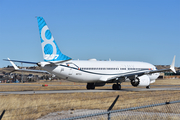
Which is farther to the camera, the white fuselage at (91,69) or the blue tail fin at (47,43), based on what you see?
the white fuselage at (91,69)

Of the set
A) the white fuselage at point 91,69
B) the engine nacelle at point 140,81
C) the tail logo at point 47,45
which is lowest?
the engine nacelle at point 140,81

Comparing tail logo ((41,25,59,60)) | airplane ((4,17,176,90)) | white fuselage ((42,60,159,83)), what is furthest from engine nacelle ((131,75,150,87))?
tail logo ((41,25,59,60))

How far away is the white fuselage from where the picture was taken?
32.3 m

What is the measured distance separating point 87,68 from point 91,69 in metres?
0.66

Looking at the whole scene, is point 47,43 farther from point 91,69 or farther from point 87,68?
point 91,69

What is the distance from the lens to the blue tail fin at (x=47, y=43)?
31141 millimetres

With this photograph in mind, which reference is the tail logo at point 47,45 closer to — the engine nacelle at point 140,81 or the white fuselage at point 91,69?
the white fuselage at point 91,69

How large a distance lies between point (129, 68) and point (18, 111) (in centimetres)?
2524

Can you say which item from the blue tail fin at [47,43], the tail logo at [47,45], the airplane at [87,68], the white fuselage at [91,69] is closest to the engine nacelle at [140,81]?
the airplane at [87,68]

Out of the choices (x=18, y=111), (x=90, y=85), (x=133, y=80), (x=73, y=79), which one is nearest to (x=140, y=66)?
(x=133, y=80)

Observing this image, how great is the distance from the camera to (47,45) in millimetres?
31266

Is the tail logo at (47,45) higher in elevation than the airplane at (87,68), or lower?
higher

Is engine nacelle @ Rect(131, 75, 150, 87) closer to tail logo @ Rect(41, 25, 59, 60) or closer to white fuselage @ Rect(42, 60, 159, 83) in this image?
white fuselage @ Rect(42, 60, 159, 83)

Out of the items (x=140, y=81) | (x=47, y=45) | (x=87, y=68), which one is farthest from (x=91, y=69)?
(x=47, y=45)
